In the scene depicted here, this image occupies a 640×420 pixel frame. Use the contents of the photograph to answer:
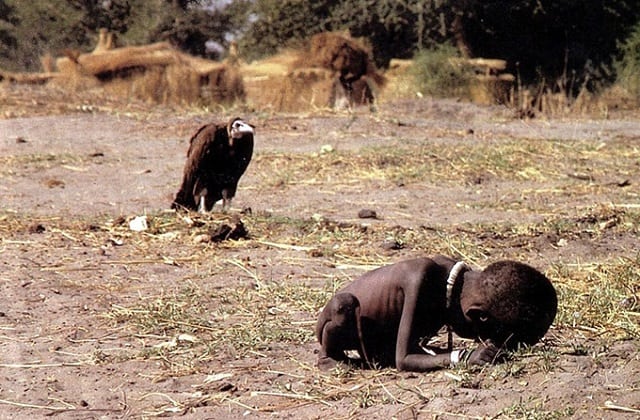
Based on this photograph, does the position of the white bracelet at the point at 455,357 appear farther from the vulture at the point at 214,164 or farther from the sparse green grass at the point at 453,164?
the sparse green grass at the point at 453,164

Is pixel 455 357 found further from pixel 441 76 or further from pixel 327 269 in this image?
pixel 441 76

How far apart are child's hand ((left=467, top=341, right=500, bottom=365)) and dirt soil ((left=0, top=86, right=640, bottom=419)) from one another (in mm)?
93

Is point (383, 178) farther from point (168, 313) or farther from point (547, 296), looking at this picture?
point (547, 296)

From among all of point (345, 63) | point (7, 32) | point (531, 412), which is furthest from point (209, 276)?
point (345, 63)

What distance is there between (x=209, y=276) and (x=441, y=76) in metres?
16.4

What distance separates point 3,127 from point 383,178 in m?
6.48

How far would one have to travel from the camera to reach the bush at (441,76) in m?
22.1

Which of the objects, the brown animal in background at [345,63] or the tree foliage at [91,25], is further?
the brown animal in background at [345,63]

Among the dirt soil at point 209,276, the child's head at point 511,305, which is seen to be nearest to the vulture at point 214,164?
the dirt soil at point 209,276

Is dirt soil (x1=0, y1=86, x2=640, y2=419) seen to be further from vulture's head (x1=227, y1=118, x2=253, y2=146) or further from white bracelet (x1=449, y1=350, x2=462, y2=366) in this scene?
vulture's head (x1=227, y1=118, x2=253, y2=146)

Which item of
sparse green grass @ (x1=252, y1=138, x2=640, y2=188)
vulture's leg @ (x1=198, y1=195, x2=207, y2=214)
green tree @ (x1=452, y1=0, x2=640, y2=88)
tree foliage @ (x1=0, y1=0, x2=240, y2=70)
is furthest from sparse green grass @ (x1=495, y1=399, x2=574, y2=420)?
green tree @ (x1=452, y1=0, x2=640, y2=88)

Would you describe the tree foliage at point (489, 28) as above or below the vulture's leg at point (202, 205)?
above

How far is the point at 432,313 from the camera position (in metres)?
4.47

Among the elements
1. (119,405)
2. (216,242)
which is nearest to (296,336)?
(119,405)
